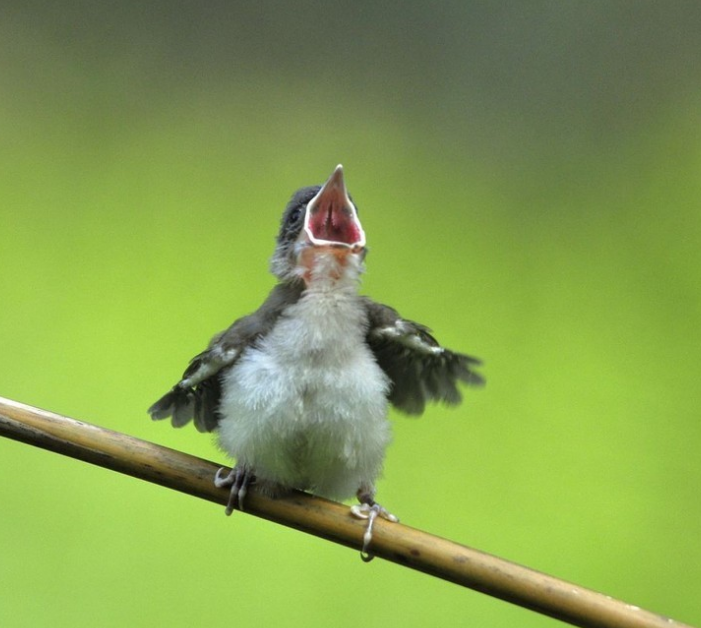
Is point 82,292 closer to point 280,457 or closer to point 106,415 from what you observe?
point 106,415

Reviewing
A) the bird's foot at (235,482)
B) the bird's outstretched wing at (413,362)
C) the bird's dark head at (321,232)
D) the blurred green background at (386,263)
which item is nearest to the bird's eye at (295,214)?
the bird's dark head at (321,232)

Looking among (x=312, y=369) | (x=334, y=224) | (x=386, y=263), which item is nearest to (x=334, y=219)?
(x=334, y=224)

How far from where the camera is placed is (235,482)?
90 centimetres

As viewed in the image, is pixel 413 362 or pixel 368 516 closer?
pixel 368 516

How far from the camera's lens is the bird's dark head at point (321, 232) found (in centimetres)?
88

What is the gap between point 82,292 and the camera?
158 centimetres

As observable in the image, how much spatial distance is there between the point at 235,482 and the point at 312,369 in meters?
0.15

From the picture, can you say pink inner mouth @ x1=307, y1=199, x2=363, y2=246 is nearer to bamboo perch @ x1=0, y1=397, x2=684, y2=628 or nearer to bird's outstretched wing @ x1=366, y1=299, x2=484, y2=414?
bird's outstretched wing @ x1=366, y1=299, x2=484, y2=414

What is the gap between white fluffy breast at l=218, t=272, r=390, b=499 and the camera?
889 mm

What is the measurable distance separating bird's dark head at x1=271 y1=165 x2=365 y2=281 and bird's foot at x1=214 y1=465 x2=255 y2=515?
0.72 ft

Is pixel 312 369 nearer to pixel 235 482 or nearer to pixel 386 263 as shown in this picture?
pixel 235 482

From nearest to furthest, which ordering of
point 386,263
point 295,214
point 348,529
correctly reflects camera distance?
point 348,529
point 295,214
point 386,263

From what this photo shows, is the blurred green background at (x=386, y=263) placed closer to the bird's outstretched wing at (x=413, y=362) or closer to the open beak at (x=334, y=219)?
the bird's outstretched wing at (x=413, y=362)

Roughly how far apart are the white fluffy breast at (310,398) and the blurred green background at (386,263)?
2.05 ft
